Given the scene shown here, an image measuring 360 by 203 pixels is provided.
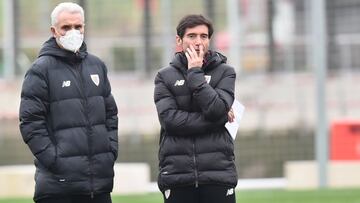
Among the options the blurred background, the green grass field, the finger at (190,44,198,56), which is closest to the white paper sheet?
the finger at (190,44,198,56)

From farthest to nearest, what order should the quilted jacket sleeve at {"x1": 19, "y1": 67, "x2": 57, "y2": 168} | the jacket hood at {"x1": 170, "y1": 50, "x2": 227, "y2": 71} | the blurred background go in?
the blurred background
the jacket hood at {"x1": 170, "y1": 50, "x2": 227, "y2": 71}
the quilted jacket sleeve at {"x1": 19, "y1": 67, "x2": 57, "y2": 168}

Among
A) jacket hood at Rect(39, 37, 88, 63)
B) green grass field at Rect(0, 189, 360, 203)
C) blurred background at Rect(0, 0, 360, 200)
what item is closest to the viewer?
jacket hood at Rect(39, 37, 88, 63)

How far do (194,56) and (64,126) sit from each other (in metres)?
0.80

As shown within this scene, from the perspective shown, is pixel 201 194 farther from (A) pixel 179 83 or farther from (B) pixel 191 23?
(B) pixel 191 23

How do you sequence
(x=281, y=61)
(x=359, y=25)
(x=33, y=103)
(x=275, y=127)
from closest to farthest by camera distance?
(x=33, y=103) → (x=275, y=127) → (x=281, y=61) → (x=359, y=25)

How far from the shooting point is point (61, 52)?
666cm

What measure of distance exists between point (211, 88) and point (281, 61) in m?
15.8

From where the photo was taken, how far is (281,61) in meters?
22.4

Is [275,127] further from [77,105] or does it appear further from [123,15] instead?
[77,105]

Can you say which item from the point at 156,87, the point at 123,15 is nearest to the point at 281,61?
the point at 123,15

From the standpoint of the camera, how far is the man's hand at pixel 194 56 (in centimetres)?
668

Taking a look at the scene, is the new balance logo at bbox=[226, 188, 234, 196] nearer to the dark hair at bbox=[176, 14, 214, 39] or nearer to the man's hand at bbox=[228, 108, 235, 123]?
the man's hand at bbox=[228, 108, 235, 123]

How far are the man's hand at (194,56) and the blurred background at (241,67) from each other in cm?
1121

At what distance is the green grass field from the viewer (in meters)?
13.6
